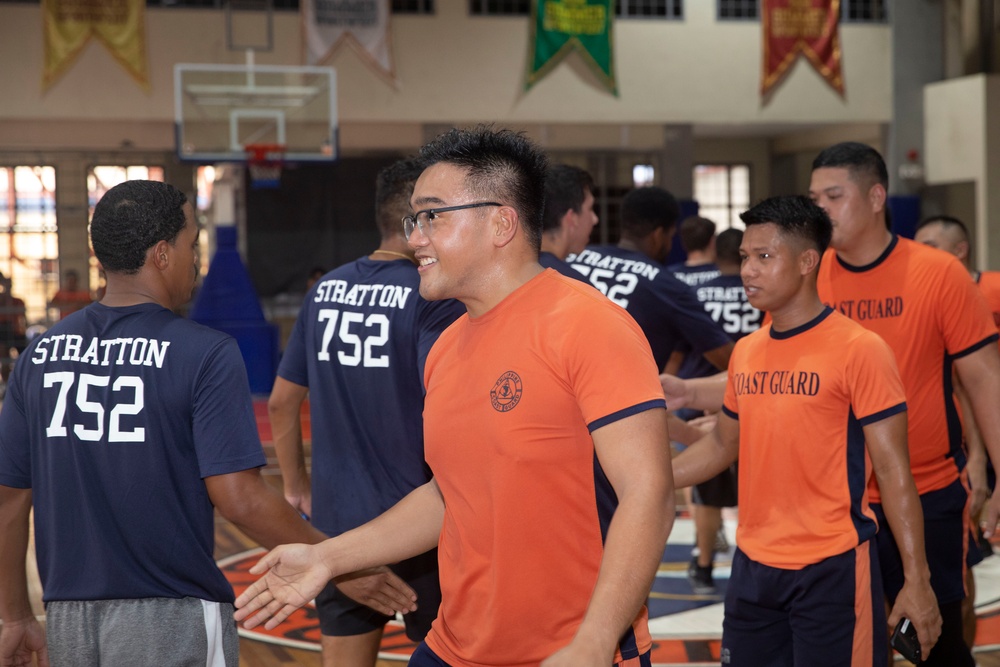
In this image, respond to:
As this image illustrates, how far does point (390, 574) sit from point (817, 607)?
1248 millimetres

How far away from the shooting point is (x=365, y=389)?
367cm

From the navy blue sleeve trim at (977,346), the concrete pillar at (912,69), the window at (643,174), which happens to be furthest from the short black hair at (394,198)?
the concrete pillar at (912,69)

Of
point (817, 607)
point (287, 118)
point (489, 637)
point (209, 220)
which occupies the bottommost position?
point (817, 607)

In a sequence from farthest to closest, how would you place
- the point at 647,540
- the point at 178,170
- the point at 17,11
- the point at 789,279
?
the point at 178,170
the point at 17,11
the point at 789,279
the point at 647,540

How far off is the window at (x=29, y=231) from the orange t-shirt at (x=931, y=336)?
14409 mm

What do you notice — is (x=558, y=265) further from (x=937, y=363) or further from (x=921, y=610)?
(x=921, y=610)

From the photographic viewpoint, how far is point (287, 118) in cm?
1509

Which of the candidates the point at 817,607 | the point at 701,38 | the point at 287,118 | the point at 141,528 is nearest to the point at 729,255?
the point at 817,607

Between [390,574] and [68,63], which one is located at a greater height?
[68,63]

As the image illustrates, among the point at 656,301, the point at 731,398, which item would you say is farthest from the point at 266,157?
the point at 731,398

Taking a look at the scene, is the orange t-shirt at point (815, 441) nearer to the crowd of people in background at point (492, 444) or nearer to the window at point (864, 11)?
the crowd of people in background at point (492, 444)

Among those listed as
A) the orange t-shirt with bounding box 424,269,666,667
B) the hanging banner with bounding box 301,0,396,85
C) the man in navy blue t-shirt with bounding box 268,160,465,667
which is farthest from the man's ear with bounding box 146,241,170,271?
the hanging banner with bounding box 301,0,396,85

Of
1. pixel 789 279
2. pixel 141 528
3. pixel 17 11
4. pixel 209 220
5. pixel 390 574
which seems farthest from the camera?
pixel 209 220

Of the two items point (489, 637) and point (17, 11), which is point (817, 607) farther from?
point (17, 11)
